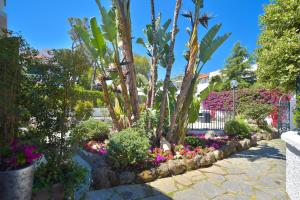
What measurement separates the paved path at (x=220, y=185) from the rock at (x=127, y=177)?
0.14 meters

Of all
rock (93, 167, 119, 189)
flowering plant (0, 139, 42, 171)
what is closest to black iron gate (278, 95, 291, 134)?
rock (93, 167, 119, 189)

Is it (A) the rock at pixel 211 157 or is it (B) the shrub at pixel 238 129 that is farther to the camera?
(B) the shrub at pixel 238 129

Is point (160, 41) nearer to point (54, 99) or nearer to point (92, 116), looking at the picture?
point (92, 116)

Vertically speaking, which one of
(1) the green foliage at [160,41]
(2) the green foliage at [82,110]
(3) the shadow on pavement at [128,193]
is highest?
(1) the green foliage at [160,41]

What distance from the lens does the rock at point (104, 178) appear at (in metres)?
5.01

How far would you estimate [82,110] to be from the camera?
4.19 meters

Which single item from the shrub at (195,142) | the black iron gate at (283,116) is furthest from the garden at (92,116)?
the black iron gate at (283,116)

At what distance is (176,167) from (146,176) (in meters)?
0.95

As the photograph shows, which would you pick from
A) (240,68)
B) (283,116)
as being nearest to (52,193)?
(283,116)

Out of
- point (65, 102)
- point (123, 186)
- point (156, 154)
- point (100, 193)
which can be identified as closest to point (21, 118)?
point (65, 102)

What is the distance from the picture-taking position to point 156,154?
6445 mm

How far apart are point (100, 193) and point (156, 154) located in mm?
2100

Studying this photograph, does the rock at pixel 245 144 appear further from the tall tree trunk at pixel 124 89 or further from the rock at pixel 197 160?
the tall tree trunk at pixel 124 89

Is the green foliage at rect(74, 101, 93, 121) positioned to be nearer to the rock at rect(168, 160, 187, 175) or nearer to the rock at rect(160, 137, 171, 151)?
the rock at rect(168, 160, 187, 175)
